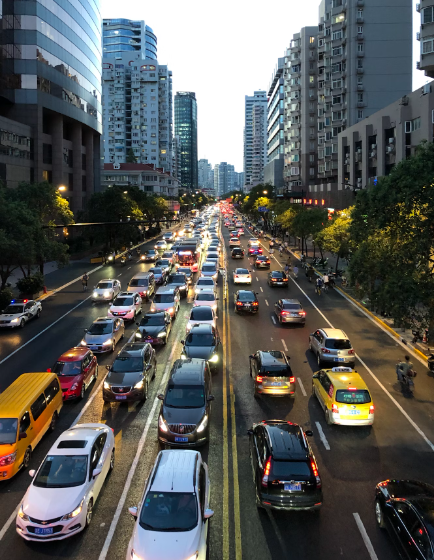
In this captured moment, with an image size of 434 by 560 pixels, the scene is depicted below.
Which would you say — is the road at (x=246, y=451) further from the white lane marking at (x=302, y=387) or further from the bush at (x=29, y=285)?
the bush at (x=29, y=285)

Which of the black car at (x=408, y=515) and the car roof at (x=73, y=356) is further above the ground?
the car roof at (x=73, y=356)

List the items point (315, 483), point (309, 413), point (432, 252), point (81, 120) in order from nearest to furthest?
1. point (315, 483)
2. point (309, 413)
3. point (432, 252)
4. point (81, 120)

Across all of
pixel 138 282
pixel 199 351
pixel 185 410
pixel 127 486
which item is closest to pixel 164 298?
pixel 138 282

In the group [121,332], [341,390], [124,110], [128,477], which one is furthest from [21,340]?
[124,110]

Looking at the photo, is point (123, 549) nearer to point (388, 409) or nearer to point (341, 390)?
point (341, 390)

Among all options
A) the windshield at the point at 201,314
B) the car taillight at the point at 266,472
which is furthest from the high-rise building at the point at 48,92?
the car taillight at the point at 266,472

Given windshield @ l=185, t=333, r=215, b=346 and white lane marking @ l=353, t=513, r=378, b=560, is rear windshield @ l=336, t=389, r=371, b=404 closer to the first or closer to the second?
white lane marking @ l=353, t=513, r=378, b=560

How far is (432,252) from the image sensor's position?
1969 centimetres

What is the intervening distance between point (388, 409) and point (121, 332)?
1446 centimetres

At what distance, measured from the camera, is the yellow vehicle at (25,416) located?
12.5 m

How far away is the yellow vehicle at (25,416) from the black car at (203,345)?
627 centimetres

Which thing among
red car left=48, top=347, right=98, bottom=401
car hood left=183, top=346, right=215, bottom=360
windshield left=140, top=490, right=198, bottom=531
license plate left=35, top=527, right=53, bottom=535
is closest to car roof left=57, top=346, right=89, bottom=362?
red car left=48, top=347, right=98, bottom=401

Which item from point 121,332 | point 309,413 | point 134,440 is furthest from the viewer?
point 121,332

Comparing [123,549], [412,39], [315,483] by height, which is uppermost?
[412,39]
